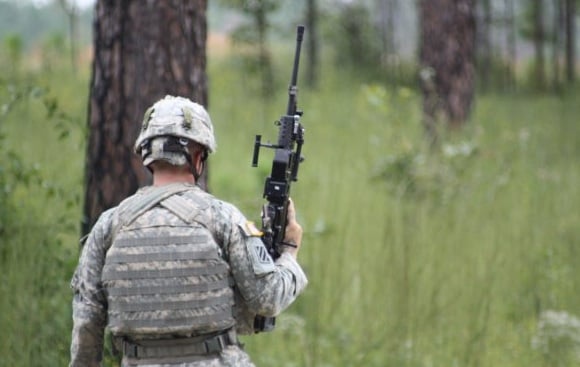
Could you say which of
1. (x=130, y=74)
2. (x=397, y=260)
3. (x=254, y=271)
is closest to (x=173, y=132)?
(x=254, y=271)

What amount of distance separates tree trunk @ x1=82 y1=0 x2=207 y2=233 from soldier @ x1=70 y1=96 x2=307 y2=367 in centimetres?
140

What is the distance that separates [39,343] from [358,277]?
213 cm

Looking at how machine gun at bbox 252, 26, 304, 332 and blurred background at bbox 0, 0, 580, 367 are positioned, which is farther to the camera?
blurred background at bbox 0, 0, 580, 367

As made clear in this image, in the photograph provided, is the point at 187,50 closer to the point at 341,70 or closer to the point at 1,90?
the point at 1,90

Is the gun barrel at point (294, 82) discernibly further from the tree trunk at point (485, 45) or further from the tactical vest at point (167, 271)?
the tree trunk at point (485, 45)

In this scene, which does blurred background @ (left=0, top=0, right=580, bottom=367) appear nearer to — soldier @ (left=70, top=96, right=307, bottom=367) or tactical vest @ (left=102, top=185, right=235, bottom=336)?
soldier @ (left=70, top=96, right=307, bottom=367)

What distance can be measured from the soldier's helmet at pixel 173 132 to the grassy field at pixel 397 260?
152cm

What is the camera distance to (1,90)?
4.44 metres

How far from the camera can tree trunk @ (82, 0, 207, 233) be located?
4.12 m

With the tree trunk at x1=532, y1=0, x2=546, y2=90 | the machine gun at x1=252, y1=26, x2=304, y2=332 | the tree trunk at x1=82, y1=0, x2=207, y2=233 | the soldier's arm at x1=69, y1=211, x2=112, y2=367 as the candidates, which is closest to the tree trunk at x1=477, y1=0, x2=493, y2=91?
the tree trunk at x1=532, y1=0, x2=546, y2=90

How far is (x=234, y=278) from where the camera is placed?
2.69 m

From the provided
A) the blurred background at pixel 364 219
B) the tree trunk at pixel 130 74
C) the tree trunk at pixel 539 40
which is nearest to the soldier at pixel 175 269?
the blurred background at pixel 364 219

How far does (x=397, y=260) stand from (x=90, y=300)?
2.87m

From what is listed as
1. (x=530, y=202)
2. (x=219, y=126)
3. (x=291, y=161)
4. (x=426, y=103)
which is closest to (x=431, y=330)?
(x=530, y=202)
